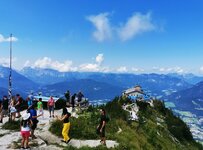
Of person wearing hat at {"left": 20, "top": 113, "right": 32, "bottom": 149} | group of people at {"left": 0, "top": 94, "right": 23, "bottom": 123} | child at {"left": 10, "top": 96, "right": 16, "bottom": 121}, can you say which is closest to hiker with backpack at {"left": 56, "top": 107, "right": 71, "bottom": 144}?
person wearing hat at {"left": 20, "top": 113, "right": 32, "bottom": 149}

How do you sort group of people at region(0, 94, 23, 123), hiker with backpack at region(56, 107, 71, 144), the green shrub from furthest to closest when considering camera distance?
the green shrub < group of people at region(0, 94, 23, 123) < hiker with backpack at region(56, 107, 71, 144)

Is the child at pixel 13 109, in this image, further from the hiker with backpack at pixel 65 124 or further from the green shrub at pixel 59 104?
the green shrub at pixel 59 104

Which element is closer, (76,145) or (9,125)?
(76,145)

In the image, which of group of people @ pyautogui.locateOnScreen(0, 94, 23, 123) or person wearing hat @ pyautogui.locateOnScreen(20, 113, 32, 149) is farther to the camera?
group of people @ pyautogui.locateOnScreen(0, 94, 23, 123)

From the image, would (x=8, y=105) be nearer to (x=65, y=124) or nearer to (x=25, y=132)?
(x=65, y=124)

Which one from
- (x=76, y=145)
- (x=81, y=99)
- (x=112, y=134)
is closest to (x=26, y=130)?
(x=76, y=145)

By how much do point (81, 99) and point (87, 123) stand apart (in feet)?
41.3

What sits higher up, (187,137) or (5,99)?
(5,99)

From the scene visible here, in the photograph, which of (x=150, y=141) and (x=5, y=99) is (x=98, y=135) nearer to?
(x=150, y=141)

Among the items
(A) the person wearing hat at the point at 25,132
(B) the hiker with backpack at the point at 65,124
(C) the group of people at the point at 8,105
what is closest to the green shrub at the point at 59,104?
(C) the group of people at the point at 8,105

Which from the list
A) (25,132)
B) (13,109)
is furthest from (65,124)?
(13,109)

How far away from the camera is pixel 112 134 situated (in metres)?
26.5

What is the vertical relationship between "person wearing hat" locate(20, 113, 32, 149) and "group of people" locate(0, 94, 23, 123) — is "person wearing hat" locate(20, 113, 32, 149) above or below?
below

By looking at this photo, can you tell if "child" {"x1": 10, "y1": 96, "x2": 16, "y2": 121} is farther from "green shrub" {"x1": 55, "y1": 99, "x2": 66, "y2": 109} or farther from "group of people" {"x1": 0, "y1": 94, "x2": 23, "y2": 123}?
"green shrub" {"x1": 55, "y1": 99, "x2": 66, "y2": 109}
